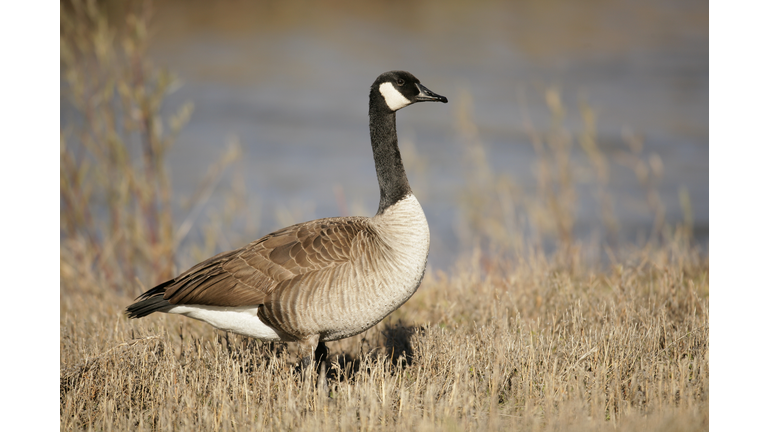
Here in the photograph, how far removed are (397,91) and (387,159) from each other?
50cm

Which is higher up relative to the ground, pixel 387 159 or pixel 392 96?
pixel 392 96

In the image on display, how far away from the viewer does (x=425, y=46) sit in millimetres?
18188

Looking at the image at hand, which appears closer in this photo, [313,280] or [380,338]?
[313,280]

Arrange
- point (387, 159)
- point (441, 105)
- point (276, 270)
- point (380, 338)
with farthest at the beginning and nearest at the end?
point (441, 105), point (380, 338), point (387, 159), point (276, 270)

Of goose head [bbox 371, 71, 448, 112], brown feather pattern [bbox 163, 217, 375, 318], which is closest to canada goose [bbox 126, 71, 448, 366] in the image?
brown feather pattern [bbox 163, 217, 375, 318]

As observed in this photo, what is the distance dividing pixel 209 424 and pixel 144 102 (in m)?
4.10

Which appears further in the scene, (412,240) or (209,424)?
(412,240)

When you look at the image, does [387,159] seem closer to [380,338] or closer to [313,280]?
[313,280]

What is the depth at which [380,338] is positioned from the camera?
504 centimetres

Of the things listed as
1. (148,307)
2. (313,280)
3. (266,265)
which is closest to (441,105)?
(266,265)

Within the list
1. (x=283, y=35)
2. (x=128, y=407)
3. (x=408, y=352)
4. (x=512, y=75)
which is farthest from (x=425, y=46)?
(x=128, y=407)

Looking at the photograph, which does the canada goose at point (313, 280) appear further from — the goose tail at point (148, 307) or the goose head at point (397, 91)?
the goose head at point (397, 91)

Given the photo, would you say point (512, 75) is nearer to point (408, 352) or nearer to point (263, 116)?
point (263, 116)

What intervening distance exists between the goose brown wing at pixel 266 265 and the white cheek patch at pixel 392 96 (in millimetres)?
921
